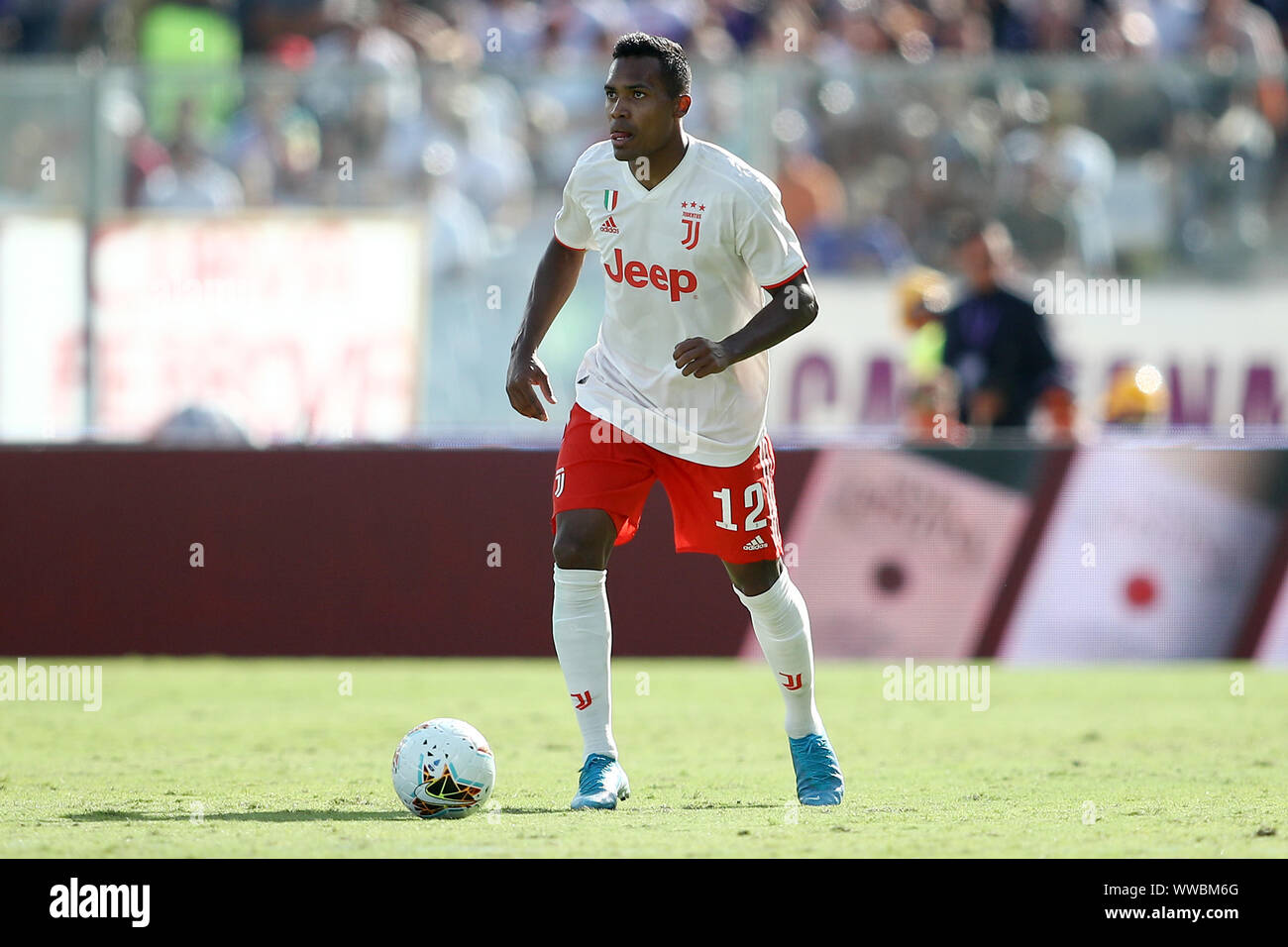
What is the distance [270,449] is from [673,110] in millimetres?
5085

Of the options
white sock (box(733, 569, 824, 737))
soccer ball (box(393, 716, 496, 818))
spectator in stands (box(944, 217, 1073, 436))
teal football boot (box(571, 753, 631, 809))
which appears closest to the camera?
soccer ball (box(393, 716, 496, 818))

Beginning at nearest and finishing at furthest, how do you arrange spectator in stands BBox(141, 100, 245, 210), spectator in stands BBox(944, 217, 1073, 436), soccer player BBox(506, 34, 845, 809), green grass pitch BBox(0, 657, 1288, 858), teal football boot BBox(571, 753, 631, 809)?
1. green grass pitch BBox(0, 657, 1288, 858)
2. teal football boot BBox(571, 753, 631, 809)
3. soccer player BBox(506, 34, 845, 809)
4. spectator in stands BBox(944, 217, 1073, 436)
5. spectator in stands BBox(141, 100, 245, 210)

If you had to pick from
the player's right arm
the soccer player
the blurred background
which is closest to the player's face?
the soccer player

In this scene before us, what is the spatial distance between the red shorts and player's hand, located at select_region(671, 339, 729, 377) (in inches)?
22.2

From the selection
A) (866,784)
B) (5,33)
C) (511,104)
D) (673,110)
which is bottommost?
(866,784)

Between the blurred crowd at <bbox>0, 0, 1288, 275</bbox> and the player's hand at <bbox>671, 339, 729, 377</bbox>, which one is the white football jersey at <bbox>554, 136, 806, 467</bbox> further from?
the blurred crowd at <bbox>0, 0, 1288, 275</bbox>

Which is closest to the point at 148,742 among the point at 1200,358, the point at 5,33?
the point at 1200,358

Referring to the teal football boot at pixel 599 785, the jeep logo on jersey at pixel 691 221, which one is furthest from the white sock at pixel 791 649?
the jeep logo on jersey at pixel 691 221

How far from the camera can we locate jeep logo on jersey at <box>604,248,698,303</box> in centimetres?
657

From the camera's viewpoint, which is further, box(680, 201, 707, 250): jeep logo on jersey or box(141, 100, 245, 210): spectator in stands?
box(141, 100, 245, 210): spectator in stands

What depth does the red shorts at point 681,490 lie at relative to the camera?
261 inches

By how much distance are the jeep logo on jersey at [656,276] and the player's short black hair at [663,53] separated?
577mm

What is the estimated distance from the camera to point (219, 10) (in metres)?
16.1
